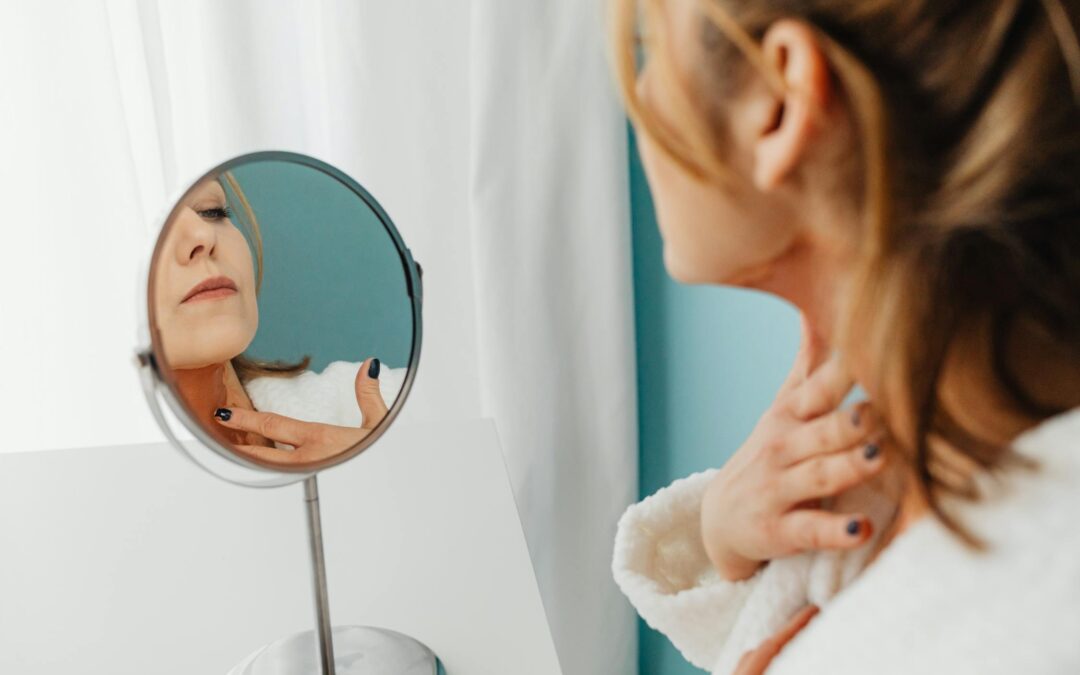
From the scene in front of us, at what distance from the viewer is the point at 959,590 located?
1.26 ft

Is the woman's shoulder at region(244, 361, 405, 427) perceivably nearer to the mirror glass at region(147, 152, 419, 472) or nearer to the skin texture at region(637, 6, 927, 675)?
the mirror glass at region(147, 152, 419, 472)

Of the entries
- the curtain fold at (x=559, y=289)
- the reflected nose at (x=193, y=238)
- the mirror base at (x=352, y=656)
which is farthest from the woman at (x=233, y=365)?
the curtain fold at (x=559, y=289)

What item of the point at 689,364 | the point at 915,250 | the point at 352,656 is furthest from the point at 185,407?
the point at 689,364

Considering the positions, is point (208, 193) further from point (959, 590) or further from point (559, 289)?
point (559, 289)

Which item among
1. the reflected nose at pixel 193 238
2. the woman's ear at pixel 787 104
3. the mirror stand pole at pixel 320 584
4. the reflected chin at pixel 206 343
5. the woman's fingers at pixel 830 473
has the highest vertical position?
the woman's ear at pixel 787 104

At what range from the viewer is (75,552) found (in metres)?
0.88

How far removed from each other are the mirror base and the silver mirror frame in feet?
0.46

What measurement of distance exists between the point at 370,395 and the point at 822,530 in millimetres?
325

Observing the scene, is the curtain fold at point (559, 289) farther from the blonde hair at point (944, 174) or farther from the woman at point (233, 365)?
the blonde hair at point (944, 174)

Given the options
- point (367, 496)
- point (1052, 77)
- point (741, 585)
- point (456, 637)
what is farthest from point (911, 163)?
point (367, 496)

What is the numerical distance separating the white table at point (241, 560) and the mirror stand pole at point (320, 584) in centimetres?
8

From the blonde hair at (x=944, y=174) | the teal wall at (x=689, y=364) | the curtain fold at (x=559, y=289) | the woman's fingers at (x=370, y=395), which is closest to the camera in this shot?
the blonde hair at (x=944, y=174)

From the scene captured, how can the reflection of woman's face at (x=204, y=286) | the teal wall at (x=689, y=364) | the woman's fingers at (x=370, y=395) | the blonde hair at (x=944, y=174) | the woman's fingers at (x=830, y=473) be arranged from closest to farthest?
the blonde hair at (x=944, y=174) → the woman's fingers at (x=830, y=473) → the reflection of woman's face at (x=204, y=286) → the woman's fingers at (x=370, y=395) → the teal wall at (x=689, y=364)

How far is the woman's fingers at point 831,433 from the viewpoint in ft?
1.50
